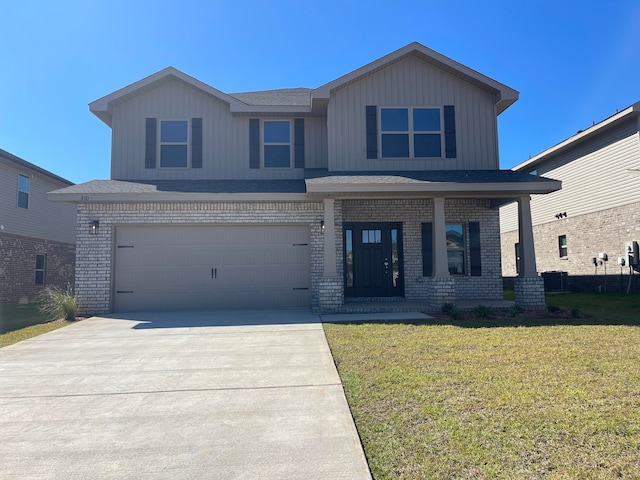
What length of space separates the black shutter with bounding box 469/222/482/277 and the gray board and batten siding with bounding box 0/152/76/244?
15.9 m

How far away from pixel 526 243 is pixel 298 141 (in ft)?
22.9

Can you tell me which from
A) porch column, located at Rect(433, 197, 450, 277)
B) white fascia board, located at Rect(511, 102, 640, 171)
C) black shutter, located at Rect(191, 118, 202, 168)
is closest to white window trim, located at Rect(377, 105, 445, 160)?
porch column, located at Rect(433, 197, 450, 277)

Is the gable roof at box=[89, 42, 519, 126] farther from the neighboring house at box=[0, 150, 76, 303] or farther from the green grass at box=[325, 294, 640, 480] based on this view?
the green grass at box=[325, 294, 640, 480]

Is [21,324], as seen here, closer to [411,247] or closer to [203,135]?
[203,135]

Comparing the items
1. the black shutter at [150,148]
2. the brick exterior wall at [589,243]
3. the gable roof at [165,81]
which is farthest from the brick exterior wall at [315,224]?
the brick exterior wall at [589,243]

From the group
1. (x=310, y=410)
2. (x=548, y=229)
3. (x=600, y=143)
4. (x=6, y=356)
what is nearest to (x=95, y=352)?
(x=6, y=356)

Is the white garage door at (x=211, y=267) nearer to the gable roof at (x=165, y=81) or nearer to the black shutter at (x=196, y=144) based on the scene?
the black shutter at (x=196, y=144)

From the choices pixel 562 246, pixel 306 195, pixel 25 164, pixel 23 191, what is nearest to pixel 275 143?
pixel 306 195

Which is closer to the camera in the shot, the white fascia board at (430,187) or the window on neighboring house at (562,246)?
the white fascia board at (430,187)

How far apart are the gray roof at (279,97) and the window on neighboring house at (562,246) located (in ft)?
42.8

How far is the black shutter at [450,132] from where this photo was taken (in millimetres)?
11586

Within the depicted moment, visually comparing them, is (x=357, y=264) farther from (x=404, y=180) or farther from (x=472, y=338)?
(x=472, y=338)

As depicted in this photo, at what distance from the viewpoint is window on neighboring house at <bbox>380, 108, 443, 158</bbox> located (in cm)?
1157

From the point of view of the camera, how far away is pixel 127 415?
388 centimetres
